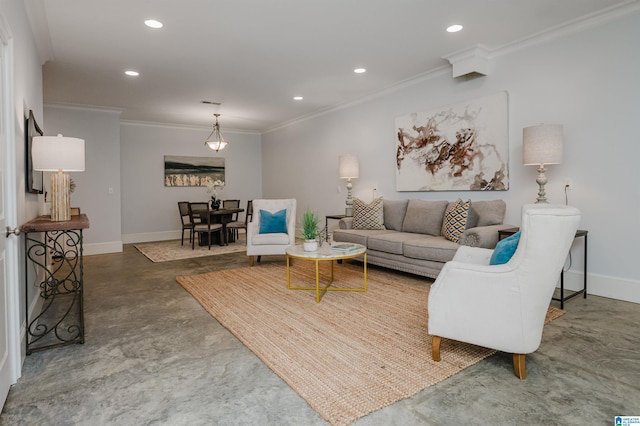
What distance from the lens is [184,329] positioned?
282 centimetres

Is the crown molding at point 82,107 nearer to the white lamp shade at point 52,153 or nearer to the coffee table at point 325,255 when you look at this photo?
the white lamp shade at point 52,153

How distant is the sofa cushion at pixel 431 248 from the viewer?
3.69 m

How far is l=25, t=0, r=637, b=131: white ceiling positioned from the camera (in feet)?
10.3

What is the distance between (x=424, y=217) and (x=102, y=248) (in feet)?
18.2

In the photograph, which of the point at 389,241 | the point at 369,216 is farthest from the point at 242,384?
the point at 369,216

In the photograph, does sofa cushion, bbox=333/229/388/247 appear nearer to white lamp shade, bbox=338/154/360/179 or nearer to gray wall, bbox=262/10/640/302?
gray wall, bbox=262/10/640/302

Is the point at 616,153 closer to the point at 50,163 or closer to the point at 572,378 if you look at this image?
the point at 572,378

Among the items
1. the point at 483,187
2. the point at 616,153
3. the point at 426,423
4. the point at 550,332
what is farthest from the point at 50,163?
the point at 616,153

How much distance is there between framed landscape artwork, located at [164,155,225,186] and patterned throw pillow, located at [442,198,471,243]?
6.03 meters

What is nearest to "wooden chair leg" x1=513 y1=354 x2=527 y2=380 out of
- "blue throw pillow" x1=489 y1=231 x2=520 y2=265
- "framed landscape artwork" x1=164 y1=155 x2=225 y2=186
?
"blue throw pillow" x1=489 y1=231 x2=520 y2=265

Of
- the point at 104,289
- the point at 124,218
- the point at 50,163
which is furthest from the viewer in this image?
the point at 124,218

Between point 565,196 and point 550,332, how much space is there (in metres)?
1.63

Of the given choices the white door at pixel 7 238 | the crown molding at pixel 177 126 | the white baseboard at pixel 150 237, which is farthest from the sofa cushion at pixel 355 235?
the crown molding at pixel 177 126

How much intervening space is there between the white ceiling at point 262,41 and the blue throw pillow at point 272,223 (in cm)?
187
